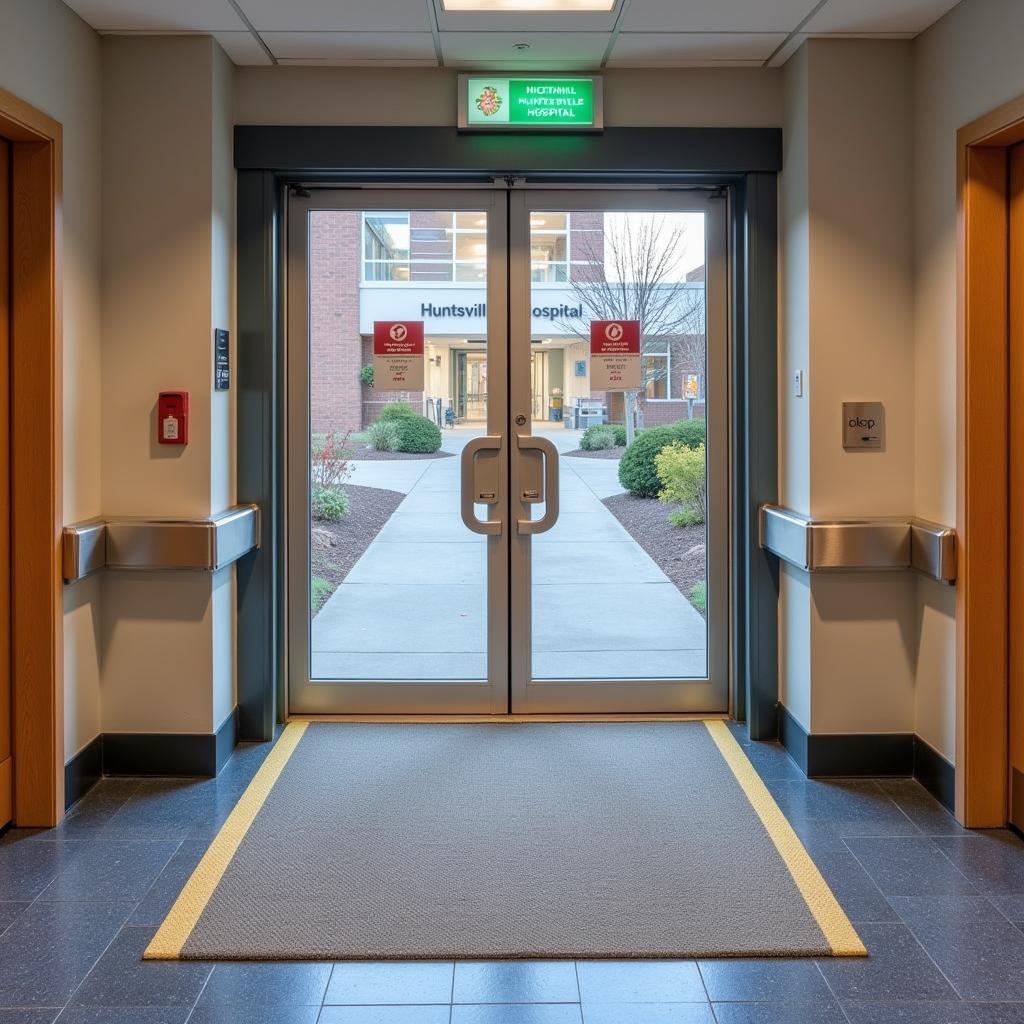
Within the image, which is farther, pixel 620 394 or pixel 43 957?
pixel 620 394

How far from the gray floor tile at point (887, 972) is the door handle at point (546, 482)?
6.57ft

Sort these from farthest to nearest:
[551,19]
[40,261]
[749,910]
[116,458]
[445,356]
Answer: [445,356] < [116,458] < [551,19] < [40,261] < [749,910]

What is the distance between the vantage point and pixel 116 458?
3.43 metres

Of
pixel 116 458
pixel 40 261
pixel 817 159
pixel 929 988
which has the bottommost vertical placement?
pixel 929 988

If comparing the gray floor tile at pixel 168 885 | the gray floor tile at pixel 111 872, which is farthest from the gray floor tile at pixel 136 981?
the gray floor tile at pixel 111 872

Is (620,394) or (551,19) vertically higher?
(551,19)

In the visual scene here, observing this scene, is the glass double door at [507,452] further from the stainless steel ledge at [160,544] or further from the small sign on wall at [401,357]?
the stainless steel ledge at [160,544]

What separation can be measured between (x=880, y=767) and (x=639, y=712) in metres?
0.97

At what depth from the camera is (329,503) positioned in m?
4.04

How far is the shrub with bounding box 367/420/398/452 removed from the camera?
3945 millimetres

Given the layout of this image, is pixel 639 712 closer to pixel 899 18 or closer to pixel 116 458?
pixel 116 458

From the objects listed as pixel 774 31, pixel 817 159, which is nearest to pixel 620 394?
pixel 817 159

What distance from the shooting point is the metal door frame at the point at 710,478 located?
3.92m

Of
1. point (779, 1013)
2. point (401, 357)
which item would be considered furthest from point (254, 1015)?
point (401, 357)
